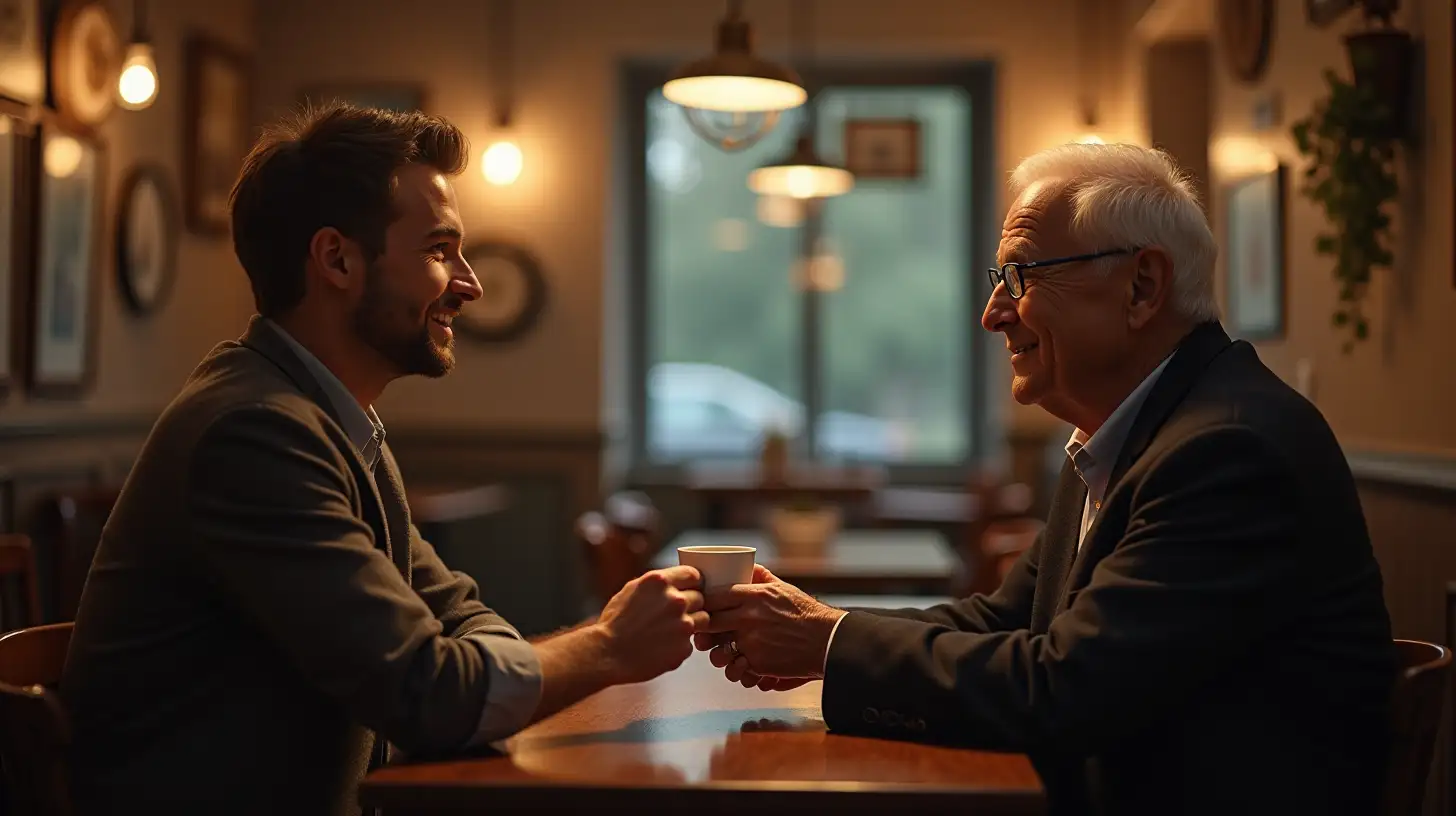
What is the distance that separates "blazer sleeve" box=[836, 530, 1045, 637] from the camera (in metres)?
2.09

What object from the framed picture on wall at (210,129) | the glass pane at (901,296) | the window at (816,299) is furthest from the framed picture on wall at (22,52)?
the glass pane at (901,296)

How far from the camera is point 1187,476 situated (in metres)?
1.57

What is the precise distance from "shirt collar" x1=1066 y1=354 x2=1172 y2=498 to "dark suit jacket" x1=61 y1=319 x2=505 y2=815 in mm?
830

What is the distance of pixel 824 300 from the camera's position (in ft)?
24.4

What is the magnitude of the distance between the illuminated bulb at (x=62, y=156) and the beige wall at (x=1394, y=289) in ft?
12.5

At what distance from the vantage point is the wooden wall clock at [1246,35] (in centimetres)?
416

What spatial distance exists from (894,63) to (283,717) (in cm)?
623

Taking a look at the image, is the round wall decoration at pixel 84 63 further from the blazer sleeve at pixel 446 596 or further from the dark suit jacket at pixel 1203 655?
the dark suit jacket at pixel 1203 655

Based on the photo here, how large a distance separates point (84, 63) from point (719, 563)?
4.04 meters

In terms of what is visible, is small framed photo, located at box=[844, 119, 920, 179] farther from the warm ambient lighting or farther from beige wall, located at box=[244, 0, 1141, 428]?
the warm ambient lighting

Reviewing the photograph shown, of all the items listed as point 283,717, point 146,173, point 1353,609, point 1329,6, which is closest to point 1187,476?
point 1353,609

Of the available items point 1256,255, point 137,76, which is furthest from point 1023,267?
point 137,76

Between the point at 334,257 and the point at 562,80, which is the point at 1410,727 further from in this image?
the point at 562,80

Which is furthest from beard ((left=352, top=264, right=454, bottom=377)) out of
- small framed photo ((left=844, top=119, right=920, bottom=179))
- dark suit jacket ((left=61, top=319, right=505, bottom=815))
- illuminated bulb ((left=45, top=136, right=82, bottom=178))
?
small framed photo ((left=844, top=119, right=920, bottom=179))
